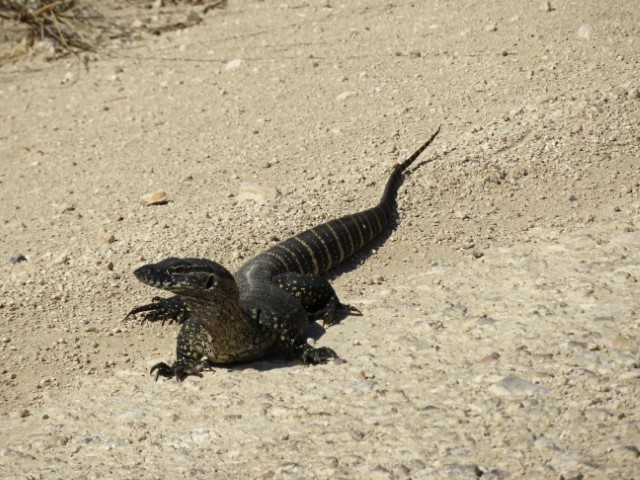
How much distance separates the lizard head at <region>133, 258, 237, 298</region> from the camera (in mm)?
4996

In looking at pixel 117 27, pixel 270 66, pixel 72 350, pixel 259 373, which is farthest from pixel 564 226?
pixel 117 27

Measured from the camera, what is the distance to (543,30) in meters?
9.97

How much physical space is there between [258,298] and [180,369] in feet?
2.61

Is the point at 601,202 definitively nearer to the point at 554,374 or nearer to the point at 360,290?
the point at 360,290

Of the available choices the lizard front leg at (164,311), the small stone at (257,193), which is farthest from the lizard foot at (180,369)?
the small stone at (257,193)

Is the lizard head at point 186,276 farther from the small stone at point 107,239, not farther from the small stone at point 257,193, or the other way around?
the small stone at point 257,193

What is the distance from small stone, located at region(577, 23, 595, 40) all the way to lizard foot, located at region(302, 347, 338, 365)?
578cm

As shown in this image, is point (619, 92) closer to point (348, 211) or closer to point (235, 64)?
point (348, 211)

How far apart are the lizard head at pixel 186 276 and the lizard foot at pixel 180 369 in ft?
1.56

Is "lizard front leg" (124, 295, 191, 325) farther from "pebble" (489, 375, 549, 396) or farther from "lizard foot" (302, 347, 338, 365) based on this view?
"pebble" (489, 375, 549, 396)

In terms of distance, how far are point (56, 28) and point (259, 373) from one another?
7.63 m

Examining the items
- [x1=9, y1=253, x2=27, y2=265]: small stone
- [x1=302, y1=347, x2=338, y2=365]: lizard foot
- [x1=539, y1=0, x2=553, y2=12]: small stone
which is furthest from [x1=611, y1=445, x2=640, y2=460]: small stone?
[x1=539, y1=0, x2=553, y2=12]: small stone

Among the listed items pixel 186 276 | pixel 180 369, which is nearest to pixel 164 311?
pixel 180 369

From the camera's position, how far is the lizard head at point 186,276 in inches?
197
